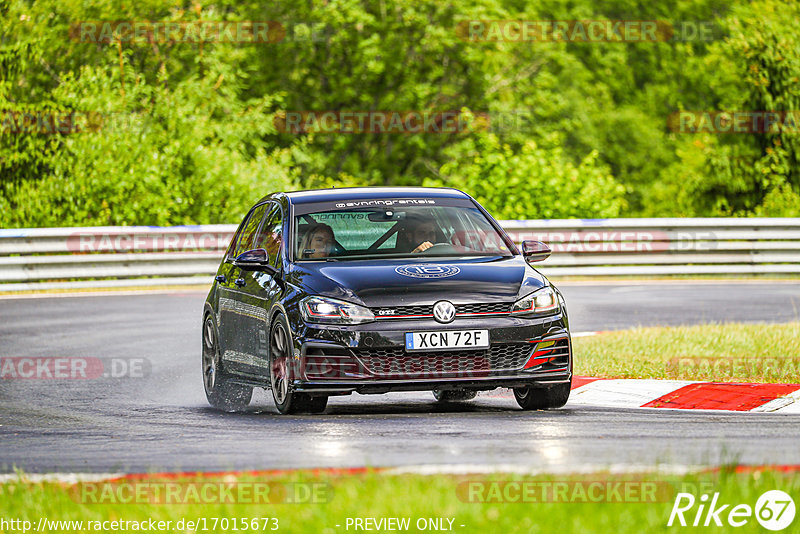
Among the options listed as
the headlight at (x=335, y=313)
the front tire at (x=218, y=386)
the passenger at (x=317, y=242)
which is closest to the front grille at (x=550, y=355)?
the headlight at (x=335, y=313)

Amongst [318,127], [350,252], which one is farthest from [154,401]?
[318,127]

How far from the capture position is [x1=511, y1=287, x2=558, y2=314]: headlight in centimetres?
979

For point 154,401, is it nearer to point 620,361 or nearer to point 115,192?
point 620,361

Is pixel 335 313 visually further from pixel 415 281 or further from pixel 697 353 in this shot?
pixel 697 353

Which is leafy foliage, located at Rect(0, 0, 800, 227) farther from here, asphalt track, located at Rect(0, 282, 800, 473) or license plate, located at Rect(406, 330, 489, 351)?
license plate, located at Rect(406, 330, 489, 351)

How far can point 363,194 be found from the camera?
1121cm

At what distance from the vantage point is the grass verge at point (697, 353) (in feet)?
40.3

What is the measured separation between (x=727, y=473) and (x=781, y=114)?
1067 inches

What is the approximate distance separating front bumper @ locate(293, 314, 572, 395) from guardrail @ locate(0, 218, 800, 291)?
1414cm

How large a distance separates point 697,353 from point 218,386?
15.0ft

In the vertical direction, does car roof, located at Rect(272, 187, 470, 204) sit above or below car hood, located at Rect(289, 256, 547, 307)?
above

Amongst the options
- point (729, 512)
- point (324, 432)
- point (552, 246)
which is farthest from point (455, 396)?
point (552, 246)

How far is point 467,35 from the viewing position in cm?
4503

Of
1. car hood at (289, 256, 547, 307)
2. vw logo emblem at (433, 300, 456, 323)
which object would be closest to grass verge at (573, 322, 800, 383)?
car hood at (289, 256, 547, 307)
